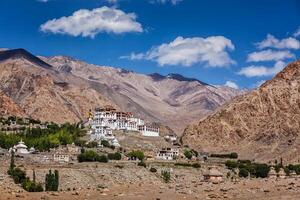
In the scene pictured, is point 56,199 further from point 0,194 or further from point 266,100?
point 266,100

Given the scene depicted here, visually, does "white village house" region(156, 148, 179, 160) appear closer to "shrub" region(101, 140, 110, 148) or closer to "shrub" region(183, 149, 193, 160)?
"shrub" region(183, 149, 193, 160)

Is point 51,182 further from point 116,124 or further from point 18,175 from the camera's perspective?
point 116,124

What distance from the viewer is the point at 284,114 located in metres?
174

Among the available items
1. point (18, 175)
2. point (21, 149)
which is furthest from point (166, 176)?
point (21, 149)

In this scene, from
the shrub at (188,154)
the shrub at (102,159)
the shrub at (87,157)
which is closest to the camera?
the shrub at (87,157)

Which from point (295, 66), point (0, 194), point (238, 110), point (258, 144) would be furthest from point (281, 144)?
point (0, 194)

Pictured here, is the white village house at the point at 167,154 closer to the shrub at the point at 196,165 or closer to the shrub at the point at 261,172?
the shrub at the point at 196,165

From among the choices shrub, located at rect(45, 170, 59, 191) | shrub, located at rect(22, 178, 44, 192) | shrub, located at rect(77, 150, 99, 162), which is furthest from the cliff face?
shrub, located at rect(22, 178, 44, 192)

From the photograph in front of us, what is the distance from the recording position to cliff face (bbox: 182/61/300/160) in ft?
534

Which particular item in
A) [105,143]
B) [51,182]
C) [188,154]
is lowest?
[51,182]

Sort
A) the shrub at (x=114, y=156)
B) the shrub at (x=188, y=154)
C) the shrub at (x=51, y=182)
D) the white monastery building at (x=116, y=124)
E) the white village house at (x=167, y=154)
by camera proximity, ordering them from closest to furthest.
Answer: the shrub at (x=51, y=182)
the shrub at (x=114, y=156)
the white village house at (x=167, y=154)
the shrub at (x=188, y=154)
the white monastery building at (x=116, y=124)

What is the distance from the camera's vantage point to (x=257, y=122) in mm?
181250

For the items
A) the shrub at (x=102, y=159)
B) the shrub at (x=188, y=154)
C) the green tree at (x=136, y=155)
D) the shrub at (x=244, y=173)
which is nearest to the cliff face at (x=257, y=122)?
the shrub at (x=188, y=154)

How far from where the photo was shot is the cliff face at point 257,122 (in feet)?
534
